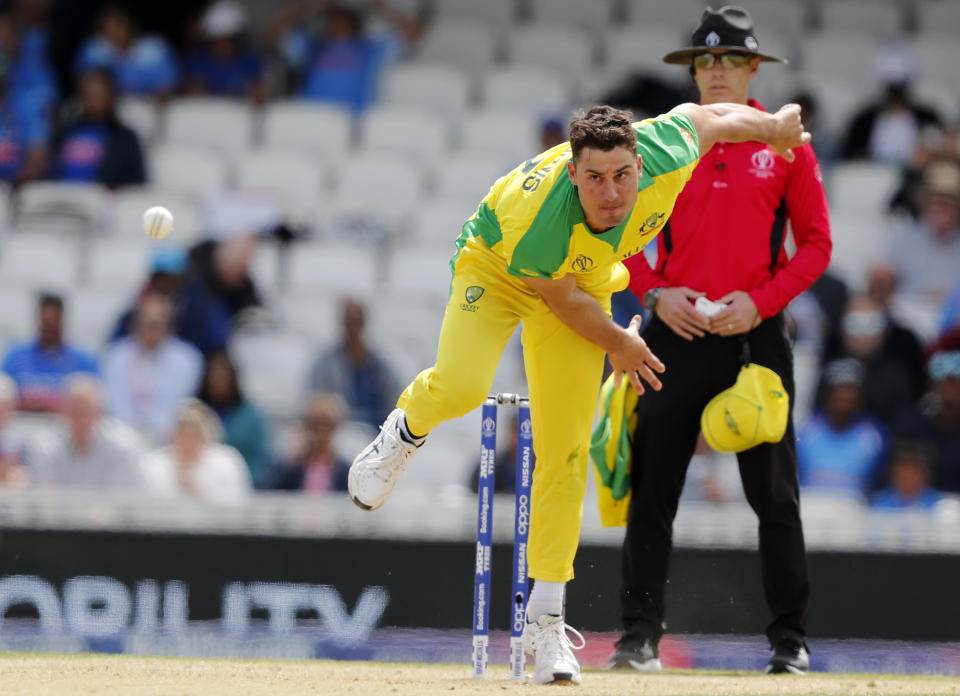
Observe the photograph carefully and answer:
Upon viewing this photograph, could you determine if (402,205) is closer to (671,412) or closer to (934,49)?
(934,49)

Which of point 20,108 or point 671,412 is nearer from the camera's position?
point 671,412

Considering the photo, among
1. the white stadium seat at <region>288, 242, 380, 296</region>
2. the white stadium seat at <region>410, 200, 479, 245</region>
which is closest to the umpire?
the white stadium seat at <region>288, 242, 380, 296</region>

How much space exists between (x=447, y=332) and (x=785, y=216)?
1.52 meters

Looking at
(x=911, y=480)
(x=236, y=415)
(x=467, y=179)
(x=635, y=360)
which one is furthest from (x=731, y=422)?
(x=467, y=179)

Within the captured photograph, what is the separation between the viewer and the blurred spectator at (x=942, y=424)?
8.73 m

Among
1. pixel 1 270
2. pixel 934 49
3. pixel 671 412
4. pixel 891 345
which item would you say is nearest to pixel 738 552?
pixel 671 412

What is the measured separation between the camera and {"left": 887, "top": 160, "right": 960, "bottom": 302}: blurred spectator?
33.8 ft

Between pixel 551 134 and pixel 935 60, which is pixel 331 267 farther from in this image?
pixel 935 60

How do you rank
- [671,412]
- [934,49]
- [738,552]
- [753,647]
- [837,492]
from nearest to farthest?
[671,412]
[753,647]
[738,552]
[837,492]
[934,49]

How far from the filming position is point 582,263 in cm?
505

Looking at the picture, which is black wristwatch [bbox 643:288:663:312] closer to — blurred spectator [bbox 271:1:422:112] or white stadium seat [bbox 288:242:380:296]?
white stadium seat [bbox 288:242:380:296]

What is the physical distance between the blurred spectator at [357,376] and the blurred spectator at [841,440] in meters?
2.52

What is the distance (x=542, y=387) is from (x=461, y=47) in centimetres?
831

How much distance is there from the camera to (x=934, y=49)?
42.3 feet
